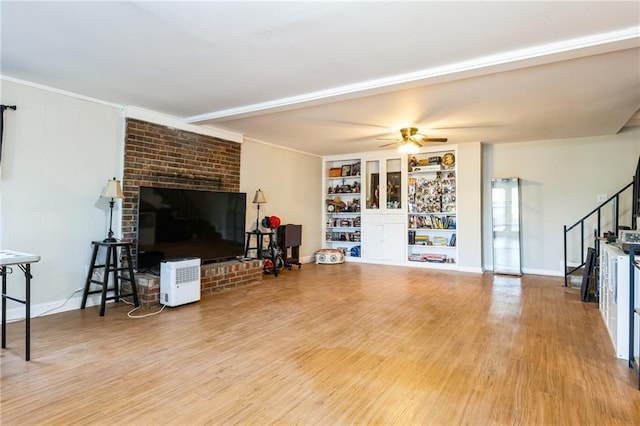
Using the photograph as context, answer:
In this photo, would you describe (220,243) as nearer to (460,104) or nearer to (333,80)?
(333,80)

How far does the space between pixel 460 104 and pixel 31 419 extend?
4587mm

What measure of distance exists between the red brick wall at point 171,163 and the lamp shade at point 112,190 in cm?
31

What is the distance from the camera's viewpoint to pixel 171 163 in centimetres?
475

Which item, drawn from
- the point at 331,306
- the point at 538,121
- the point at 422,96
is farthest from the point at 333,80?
the point at 538,121

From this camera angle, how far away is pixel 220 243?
505 centimetres

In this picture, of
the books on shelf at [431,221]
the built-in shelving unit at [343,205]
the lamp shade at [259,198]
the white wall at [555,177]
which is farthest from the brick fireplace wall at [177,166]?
the white wall at [555,177]

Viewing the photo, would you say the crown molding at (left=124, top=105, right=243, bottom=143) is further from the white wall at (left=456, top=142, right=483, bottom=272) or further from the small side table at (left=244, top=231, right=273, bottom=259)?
the white wall at (left=456, top=142, right=483, bottom=272)

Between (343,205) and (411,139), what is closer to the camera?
(411,139)

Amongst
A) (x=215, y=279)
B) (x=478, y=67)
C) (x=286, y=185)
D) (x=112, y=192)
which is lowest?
(x=215, y=279)

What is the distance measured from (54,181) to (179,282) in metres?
1.72

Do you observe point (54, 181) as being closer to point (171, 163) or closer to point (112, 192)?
point (112, 192)

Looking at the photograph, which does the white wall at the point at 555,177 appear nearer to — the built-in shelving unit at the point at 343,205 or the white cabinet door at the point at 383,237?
the white cabinet door at the point at 383,237

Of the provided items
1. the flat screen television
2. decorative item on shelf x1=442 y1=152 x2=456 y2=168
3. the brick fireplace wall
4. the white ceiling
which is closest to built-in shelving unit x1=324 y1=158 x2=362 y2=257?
decorative item on shelf x1=442 y1=152 x2=456 y2=168

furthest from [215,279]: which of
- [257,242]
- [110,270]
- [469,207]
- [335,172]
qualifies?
[469,207]
